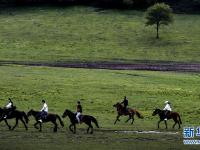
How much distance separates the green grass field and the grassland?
19.3m

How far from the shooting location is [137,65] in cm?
9131

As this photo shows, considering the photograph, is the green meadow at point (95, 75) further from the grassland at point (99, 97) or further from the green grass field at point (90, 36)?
the green grass field at point (90, 36)

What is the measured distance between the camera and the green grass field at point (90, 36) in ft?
332

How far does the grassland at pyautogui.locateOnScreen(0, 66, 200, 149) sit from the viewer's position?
130 ft

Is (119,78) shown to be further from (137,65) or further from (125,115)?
(125,115)

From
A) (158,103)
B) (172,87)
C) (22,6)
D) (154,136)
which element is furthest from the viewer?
(22,6)

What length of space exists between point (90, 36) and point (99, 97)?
55.8 meters

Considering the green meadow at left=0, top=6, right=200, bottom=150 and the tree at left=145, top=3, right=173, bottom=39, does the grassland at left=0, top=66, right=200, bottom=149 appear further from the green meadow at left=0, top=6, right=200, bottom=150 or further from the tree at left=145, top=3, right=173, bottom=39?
the tree at left=145, top=3, right=173, bottom=39

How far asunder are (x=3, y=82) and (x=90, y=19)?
207ft

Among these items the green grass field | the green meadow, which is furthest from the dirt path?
the green grass field

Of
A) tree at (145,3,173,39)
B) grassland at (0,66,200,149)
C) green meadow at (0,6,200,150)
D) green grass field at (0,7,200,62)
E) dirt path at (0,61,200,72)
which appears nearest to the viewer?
grassland at (0,66,200,149)

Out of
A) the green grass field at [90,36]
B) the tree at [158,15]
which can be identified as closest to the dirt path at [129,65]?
the green grass field at [90,36]

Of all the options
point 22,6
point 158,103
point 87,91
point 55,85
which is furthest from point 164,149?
point 22,6

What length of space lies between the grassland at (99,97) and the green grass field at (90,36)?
759 inches
